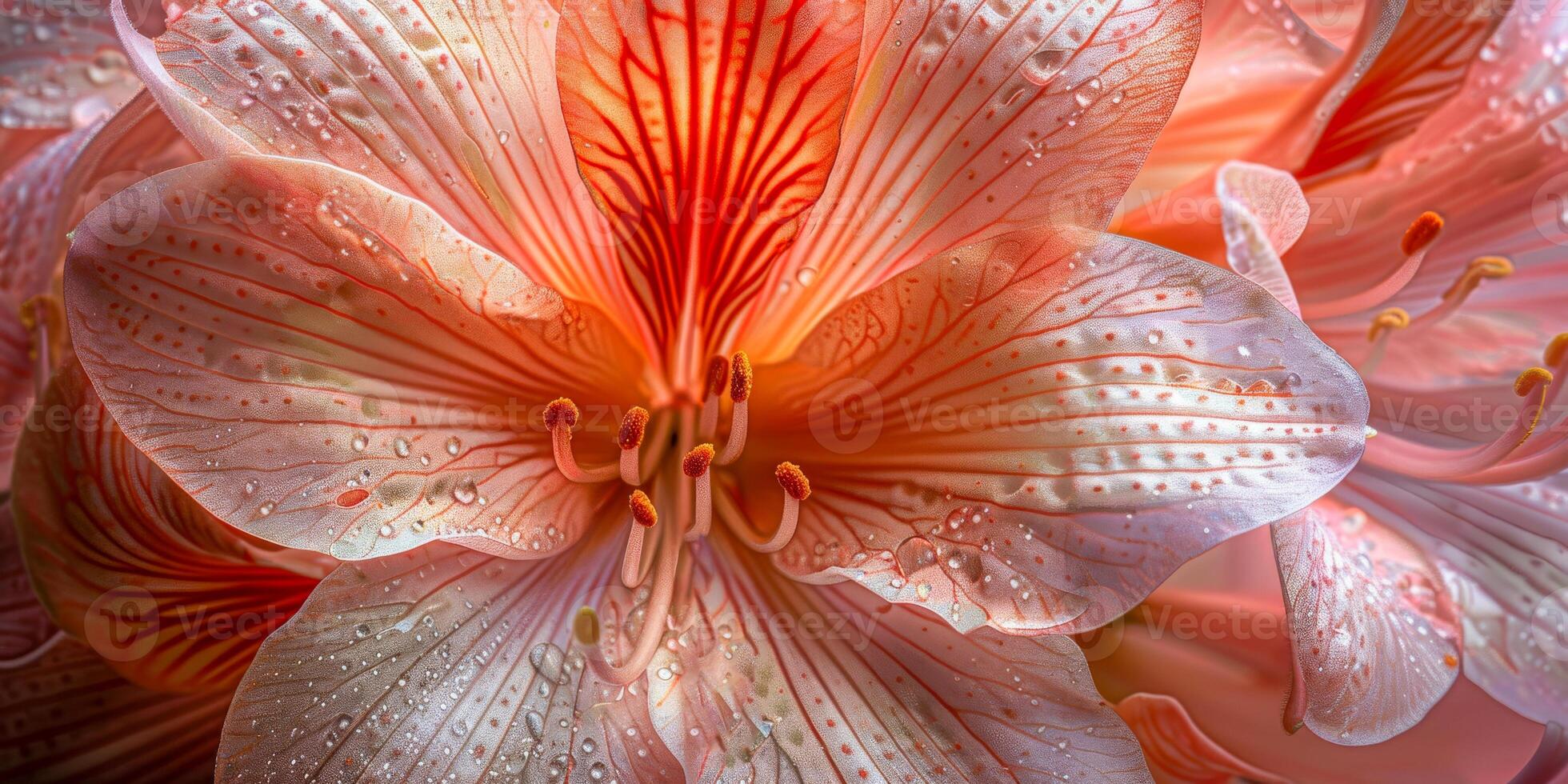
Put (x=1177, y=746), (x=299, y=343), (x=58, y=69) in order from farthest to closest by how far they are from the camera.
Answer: (x=58, y=69)
(x=1177, y=746)
(x=299, y=343)

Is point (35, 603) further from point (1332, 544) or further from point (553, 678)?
point (1332, 544)

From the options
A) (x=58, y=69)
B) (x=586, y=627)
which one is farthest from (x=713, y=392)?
(x=58, y=69)

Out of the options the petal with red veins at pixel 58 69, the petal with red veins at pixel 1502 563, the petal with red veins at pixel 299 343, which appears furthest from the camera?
the petal with red veins at pixel 58 69

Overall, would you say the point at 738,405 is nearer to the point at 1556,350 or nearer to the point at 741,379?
the point at 741,379

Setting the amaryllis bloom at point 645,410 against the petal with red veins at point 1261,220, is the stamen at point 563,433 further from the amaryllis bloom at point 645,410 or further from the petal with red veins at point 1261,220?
the petal with red veins at point 1261,220

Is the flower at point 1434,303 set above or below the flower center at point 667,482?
above

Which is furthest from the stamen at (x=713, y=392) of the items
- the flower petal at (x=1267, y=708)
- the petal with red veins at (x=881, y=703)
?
the flower petal at (x=1267, y=708)
